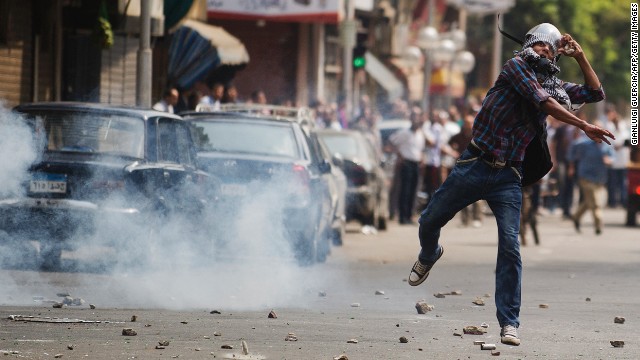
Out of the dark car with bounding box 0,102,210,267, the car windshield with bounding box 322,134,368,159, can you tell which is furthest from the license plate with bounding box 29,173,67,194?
the car windshield with bounding box 322,134,368,159

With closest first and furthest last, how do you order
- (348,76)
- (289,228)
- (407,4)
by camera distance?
(289,228) < (348,76) < (407,4)

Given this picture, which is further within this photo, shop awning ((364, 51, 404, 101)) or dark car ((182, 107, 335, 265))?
shop awning ((364, 51, 404, 101))

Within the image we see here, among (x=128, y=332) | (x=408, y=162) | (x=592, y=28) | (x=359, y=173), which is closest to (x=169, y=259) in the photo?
(x=128, y=332)

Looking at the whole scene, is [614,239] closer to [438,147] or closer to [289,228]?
[438,147]

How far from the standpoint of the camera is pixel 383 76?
48.1 metres

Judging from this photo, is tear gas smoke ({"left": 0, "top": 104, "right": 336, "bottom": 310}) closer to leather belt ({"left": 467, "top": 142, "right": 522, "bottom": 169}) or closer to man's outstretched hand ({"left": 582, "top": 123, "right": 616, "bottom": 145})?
leather belt ({"left": 467, "top": 142, "right": 522, "bottom": 169})

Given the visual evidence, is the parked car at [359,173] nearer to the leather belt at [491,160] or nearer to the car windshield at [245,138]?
the car windshield at [245,138]

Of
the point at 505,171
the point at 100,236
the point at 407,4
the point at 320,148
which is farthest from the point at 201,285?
the point at 407,4

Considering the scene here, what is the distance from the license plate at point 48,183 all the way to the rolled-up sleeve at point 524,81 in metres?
5.09

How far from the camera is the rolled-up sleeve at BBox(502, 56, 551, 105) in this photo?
29.6ft

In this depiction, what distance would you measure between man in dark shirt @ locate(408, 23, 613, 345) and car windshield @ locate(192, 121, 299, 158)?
6848 mm

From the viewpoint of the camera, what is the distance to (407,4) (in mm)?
53156

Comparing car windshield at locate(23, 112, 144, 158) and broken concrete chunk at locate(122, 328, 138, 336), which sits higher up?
car windshield at locate(23, 112, 144, 158)

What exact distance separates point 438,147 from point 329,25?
13977 mm
